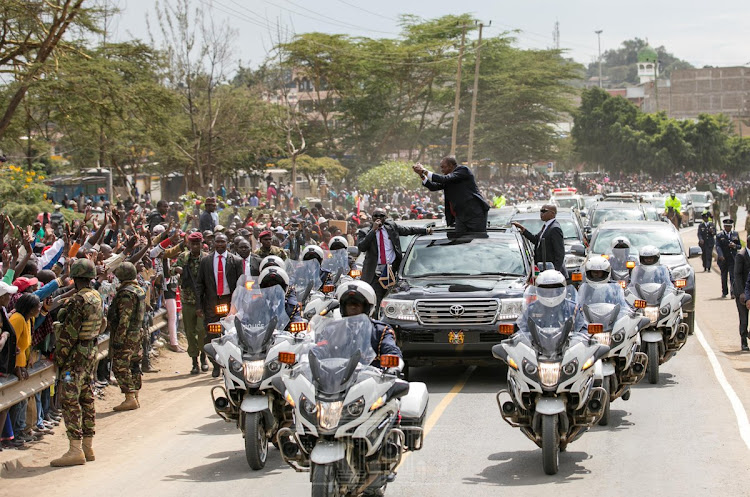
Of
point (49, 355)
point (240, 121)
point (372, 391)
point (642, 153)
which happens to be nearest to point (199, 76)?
point (240, 121)

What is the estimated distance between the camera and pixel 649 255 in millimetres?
13961

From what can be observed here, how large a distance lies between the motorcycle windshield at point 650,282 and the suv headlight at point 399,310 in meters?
2.92

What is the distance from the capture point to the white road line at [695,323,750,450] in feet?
35.6

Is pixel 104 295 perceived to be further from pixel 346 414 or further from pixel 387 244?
pixel 346 414

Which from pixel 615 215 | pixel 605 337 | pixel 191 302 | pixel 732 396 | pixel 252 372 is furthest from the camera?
pixel 615 215

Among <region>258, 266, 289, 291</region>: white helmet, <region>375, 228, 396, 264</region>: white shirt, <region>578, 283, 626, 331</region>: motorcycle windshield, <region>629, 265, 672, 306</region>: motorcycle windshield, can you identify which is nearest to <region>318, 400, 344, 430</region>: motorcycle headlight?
<region>258, 266, 289, 291</region>: white helmet

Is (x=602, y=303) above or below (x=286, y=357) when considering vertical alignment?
below

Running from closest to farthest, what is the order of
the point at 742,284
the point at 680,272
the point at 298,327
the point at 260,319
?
the point at 298,327
the point at 260,319
the point at 742,284
the point at 680,272

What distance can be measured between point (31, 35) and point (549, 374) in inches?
774

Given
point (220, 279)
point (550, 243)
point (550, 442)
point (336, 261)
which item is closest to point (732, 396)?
point (550, 243)

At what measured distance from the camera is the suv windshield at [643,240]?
19500 mm

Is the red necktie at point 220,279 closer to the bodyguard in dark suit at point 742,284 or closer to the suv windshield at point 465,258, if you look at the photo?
the suv windshield at point 465,258

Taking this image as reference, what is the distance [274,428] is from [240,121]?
4278 centimetres

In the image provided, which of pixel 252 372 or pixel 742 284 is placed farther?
pixel 742 284
